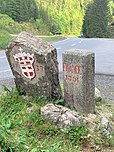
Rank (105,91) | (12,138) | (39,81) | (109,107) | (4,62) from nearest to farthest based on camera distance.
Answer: (12,138)
(39,81)
(109,107)
(105,91)
(4,62)

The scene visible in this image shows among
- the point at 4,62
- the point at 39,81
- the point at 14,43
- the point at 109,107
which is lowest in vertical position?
the point at 4,62

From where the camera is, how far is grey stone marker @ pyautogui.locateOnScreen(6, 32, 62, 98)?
523cm

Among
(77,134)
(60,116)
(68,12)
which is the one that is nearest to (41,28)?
(60,116)

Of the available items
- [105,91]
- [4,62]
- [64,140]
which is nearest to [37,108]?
[64,140]

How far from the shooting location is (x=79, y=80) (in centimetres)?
509

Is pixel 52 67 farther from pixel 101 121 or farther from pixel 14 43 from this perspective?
pixel 101 121

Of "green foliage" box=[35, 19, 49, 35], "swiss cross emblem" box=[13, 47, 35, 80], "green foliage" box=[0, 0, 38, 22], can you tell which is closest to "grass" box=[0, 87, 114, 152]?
"swiss cross emblem" box=[13, 47, 35, 80]

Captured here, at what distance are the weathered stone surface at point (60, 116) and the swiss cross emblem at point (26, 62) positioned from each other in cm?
81

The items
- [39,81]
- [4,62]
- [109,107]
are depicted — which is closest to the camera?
[39,81]

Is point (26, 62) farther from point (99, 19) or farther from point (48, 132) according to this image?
point (99, 19)

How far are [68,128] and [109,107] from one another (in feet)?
6.07

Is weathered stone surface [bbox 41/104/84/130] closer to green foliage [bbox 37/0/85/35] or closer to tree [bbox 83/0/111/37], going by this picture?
tree [bbox 83/0/111/37]

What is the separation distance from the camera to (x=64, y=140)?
450 centimetres

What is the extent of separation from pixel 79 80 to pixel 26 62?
956mm
